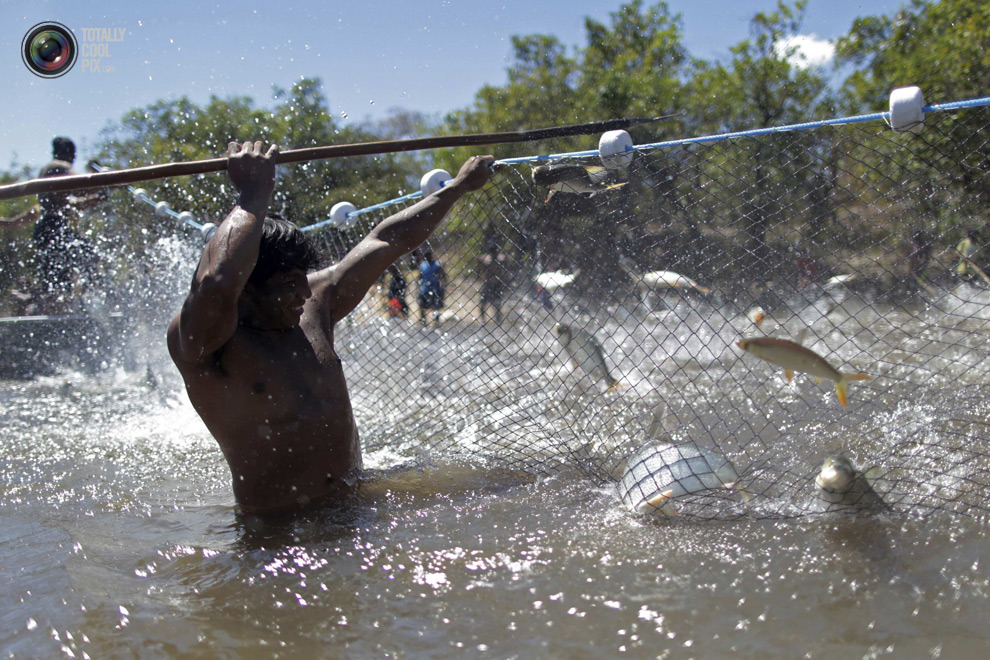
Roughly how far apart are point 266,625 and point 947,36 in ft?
37.4

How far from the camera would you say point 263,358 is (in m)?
2.79

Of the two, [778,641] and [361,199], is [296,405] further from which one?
[361,199]

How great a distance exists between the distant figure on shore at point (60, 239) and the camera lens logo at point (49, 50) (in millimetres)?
1525

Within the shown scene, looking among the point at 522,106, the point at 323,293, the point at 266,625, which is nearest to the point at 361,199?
the point at 522,106

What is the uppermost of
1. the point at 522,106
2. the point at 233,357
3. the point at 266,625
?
the point at 522,106

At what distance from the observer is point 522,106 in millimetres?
16109

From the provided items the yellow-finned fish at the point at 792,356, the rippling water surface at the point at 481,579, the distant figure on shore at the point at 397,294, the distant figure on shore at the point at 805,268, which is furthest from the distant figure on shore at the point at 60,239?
the yellow-finned fish at the point at 792,356

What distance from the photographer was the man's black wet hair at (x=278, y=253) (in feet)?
8.97

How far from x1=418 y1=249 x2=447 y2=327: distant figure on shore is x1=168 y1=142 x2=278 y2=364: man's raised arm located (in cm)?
255

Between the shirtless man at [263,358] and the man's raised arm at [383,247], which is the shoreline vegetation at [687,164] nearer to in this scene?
the man's raised arm at [383,247]

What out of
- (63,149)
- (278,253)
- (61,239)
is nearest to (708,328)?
(278,253)

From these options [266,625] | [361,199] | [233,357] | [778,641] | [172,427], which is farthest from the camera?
[361,199]

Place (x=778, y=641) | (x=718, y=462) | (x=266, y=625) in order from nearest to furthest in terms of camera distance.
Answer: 1. (x=778, y=641)
2. (x=266, y=625)
3. (x=718, y=462)

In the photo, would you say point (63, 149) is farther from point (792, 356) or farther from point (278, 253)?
point (792, 356)
